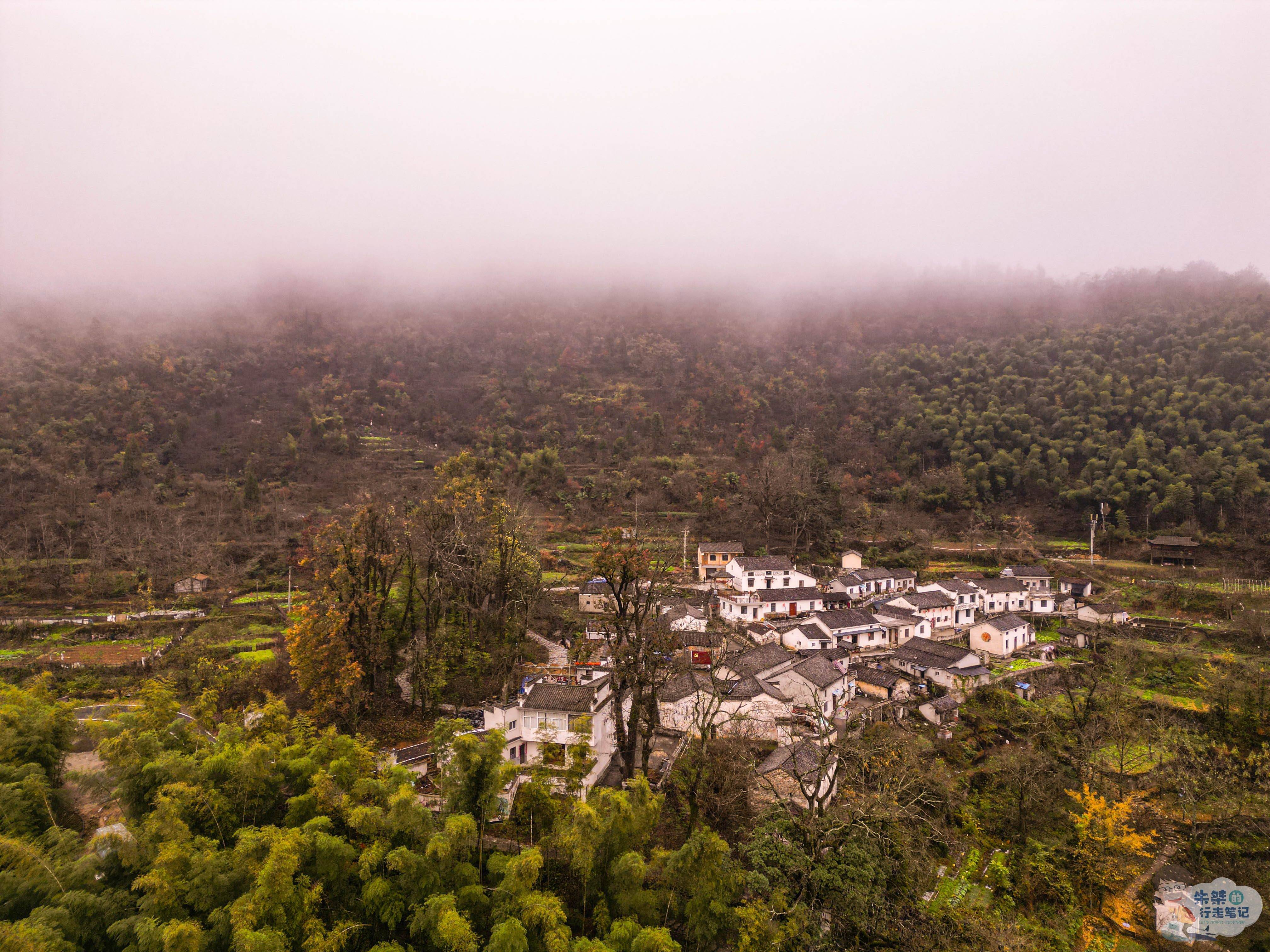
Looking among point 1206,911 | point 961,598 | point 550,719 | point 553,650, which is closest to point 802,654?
point 553,650

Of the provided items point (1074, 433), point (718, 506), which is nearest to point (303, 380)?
point (718, 506)

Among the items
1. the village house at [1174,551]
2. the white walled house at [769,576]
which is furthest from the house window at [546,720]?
the village house at [1174,551]

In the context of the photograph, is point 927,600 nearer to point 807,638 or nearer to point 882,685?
point 807,638

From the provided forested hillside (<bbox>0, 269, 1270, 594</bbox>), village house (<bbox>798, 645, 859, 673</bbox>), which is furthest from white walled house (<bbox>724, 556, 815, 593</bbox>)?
forested hillside (<bbox>0, 269, 1270, 594</bbox>)

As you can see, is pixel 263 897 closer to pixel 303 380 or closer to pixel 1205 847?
pixel 1205 847

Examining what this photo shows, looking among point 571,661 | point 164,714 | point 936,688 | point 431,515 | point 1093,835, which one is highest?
point 431,515

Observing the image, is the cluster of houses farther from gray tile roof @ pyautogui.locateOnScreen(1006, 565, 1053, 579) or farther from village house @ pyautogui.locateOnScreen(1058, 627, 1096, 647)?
village house @ pyautogui.locateOnScreen(1058, 627, 1096, 647)

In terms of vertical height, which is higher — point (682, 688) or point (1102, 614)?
point (682, 688)
